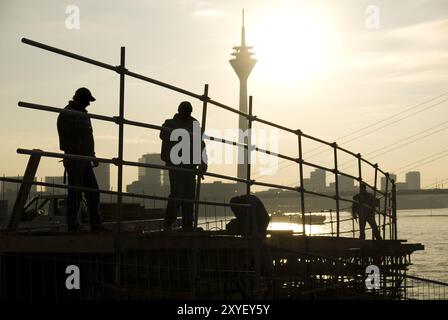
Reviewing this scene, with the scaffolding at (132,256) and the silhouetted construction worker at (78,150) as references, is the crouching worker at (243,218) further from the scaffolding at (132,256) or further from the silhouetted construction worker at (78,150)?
the silhouetted construction worker at (78,150)

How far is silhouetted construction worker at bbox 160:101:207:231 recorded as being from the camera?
32.5ft

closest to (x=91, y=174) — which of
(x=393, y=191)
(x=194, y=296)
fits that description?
(x=194, y=296)

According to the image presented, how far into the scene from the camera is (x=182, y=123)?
34.6 ft

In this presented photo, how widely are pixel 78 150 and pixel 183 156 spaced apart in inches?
45.0

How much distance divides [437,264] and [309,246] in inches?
1942

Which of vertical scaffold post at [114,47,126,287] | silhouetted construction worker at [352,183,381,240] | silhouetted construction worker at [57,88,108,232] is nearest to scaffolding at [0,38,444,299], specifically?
vertical scaffold post at [114,47,126,287]

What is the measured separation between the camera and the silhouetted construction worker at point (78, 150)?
381 inches

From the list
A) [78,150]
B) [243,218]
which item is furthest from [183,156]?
[78,150]

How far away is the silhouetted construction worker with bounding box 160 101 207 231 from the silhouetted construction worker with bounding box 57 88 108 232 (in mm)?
863

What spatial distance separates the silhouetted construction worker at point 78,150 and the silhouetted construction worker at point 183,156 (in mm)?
863

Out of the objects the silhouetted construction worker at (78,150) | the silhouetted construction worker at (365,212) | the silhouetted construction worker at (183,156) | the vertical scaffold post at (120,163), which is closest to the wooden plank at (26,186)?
the silhouetted construction worker at (78,150)

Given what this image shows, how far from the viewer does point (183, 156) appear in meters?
10.1
